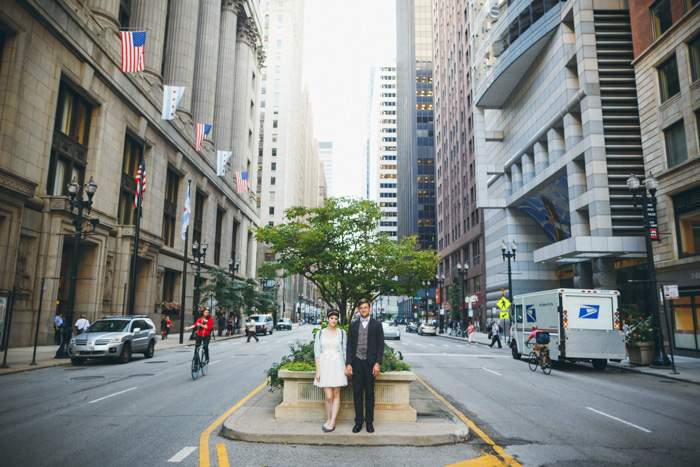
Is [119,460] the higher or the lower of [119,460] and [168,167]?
the lower

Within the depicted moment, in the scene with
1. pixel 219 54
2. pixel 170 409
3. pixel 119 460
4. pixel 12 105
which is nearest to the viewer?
pixel 119 460

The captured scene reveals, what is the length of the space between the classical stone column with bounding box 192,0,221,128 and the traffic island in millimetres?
48639

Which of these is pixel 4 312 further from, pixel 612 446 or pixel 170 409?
pixel 612 446

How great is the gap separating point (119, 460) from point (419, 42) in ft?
466

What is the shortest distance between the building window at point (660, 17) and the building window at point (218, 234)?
4770 centimetres

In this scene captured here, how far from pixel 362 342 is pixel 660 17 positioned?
29.6m

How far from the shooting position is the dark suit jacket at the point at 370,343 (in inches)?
292

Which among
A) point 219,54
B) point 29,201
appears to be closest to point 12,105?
point 29,201

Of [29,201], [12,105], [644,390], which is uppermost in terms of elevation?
[12,105]

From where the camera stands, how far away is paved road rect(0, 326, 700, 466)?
6387mm

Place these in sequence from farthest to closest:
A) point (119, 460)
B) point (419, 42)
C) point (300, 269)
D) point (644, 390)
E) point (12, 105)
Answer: point (419, 42)
point (12, 105)
point (300, 269)
point (644, 390)
point (119, 460)

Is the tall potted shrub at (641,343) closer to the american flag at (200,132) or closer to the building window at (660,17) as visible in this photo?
the building window at (660,17)

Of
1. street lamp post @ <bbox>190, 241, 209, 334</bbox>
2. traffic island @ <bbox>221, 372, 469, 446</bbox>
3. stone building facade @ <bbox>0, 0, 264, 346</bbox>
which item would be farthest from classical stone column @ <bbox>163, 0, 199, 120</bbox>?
traffic island @ <bbox>221, 372, 469, 446</bbox>

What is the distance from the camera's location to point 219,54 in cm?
6103
